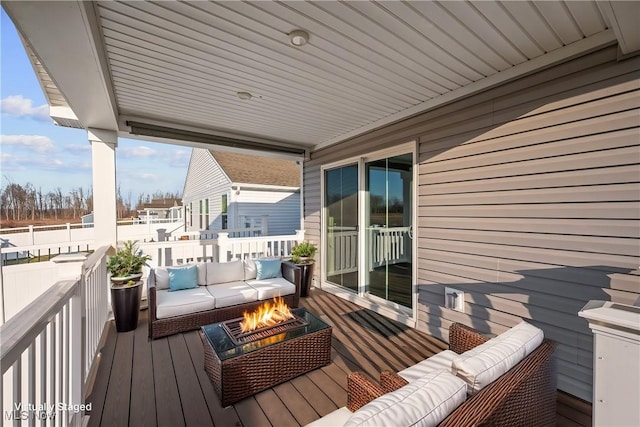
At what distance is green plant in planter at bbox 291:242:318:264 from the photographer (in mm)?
4883

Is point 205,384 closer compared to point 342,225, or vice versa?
point 205,384

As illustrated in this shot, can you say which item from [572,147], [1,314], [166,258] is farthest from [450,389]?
[1,314]

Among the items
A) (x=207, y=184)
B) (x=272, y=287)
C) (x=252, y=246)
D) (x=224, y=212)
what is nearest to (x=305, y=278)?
(x=272, y=287)

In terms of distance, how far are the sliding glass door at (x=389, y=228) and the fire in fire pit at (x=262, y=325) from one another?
68.4 inches

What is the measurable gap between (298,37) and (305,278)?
360cm

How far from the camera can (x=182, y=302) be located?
3.28 metres

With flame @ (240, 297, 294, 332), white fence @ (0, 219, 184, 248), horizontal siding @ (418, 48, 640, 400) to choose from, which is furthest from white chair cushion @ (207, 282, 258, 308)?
white fence @ (0, 219, 184, 248)

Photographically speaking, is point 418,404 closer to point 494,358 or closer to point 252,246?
point 494,358

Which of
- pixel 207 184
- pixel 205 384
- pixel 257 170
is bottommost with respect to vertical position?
pixel 205 384

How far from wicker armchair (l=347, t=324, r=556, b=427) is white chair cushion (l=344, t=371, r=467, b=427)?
4cm

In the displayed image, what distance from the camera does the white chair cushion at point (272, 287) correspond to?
3.83m

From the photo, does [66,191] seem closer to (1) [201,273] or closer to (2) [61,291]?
(1) [201,273]

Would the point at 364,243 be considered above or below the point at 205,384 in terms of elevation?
above

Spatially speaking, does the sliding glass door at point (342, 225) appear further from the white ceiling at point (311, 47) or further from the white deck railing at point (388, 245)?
the white ceiling at point (311, 47)
